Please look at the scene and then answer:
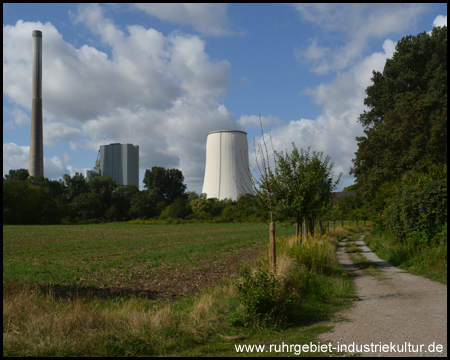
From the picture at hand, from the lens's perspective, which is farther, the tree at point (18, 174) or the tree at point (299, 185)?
the tree at point (18, 174)

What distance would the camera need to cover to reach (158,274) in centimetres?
1088

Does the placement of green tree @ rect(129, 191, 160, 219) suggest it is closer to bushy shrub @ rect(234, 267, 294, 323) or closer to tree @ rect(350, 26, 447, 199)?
tree @ rect(350, 26, 447, 199)

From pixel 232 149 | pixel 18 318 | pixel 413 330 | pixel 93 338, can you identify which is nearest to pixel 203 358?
pixel 93 338

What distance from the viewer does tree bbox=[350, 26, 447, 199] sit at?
21297 millimetres

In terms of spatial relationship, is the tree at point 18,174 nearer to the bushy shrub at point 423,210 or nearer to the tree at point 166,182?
the tree at point 166,182

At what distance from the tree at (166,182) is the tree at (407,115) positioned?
59374 millimetres

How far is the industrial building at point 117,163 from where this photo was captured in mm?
106188

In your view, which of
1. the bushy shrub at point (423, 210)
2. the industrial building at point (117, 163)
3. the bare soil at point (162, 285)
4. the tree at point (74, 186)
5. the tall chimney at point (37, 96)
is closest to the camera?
the bare soil at point (162, 285)

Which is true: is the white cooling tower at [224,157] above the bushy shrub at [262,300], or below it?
above

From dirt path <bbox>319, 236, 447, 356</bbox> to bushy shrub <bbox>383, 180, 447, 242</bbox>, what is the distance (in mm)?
2247

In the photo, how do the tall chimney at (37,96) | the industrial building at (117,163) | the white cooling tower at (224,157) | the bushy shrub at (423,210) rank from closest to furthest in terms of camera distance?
the bushy shrub at (423,210) < the white cooling tower at (224,157) < the tall chimney at (37,96) < the industrial building at (117,163)

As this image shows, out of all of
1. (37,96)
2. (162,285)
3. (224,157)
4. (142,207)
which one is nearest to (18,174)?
(37,96)

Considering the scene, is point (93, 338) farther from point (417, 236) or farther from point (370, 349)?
point (417, 236)

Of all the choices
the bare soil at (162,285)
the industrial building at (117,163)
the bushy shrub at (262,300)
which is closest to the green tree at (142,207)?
the industrial building at (117,163)
